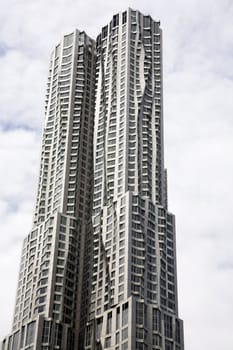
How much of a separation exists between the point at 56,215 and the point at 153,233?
91.2ft

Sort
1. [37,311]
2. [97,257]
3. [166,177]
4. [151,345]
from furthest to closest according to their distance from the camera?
[166,177], [97,257], [37,311], [151,345]

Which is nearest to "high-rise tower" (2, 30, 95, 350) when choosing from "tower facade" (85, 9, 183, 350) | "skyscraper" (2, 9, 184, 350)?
"skyscraper" (2, 9, 184, 350)

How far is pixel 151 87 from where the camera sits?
19588 cm

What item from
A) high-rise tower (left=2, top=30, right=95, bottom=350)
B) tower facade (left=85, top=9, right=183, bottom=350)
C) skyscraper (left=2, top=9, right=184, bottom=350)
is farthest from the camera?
high-rise tower (left=2, top=30, right=95, bottom=350)

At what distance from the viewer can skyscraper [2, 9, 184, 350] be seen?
15225 cm

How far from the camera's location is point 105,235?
17050cm

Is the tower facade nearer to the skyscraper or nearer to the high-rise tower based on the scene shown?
the skyscraper

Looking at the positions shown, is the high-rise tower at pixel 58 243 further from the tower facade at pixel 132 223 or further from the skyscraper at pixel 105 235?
the tower facade at pixel 132 223

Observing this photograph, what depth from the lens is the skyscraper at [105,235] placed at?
152250 millimetres

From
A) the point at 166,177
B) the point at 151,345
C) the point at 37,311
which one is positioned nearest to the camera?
the point at 151,345

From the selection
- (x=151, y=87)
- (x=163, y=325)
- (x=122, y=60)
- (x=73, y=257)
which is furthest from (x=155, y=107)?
(x=163, y=325)

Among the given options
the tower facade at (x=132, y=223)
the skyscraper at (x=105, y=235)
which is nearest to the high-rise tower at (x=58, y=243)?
the skyscraper at (x=105, y=235)

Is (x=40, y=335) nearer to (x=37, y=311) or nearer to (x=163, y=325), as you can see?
(x=37, y=311)

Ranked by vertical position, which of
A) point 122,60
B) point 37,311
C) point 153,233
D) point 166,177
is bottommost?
point 37,311
